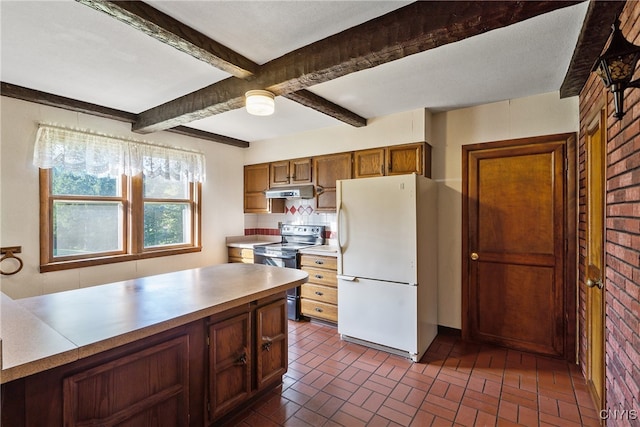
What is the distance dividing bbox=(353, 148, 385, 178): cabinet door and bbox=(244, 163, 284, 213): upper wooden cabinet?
1.41 m

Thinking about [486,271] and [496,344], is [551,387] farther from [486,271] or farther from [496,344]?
[486,271]

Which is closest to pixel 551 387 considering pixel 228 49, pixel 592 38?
pixel 592 38

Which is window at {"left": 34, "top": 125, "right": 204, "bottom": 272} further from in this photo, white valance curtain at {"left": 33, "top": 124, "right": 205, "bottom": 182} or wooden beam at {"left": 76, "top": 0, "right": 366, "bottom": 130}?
wooden beam at {"left": 76, "top": 0, "right": 366, "bottom": 130}

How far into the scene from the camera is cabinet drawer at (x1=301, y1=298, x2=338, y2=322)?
3371 mm

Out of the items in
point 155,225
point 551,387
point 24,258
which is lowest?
point 551,387

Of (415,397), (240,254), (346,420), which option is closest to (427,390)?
(415,397)

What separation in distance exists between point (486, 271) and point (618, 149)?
171 centimetres

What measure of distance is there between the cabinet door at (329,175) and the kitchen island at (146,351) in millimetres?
1654

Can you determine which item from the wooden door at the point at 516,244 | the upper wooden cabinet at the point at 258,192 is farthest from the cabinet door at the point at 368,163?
the upper wooden cabinet at the point at 258,192

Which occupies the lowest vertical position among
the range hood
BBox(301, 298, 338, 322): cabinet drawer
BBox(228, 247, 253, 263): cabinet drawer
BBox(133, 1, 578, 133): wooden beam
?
BBox(301, 298, 338, 322): cabinet drawer

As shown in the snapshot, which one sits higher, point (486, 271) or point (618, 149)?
point (618, 149)

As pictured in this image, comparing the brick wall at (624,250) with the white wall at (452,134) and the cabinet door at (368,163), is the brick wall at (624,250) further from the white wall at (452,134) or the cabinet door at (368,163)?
the cabinet door at (368,163)

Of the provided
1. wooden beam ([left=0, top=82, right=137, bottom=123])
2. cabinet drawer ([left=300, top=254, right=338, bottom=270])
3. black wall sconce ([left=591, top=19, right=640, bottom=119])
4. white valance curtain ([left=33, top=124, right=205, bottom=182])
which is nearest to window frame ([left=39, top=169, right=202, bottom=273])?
white valance curtain ([left=33, top=124, right=205, bottom=182])

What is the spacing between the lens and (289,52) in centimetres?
202
